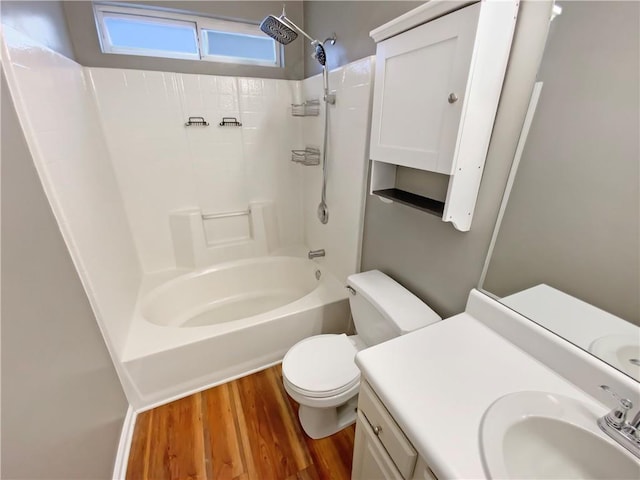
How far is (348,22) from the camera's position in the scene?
1569 mm

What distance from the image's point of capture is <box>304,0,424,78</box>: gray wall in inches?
50.9

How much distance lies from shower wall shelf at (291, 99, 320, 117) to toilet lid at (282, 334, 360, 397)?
155 cm

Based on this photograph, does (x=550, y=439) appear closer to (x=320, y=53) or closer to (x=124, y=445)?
(x=124, y=445)

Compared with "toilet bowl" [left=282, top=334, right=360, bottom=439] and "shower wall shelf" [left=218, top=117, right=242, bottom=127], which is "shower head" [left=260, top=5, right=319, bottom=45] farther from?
"toilet bowl" [left=282, top=334, right=360, bottom=439]

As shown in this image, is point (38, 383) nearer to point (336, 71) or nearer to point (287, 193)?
point (336, 71)

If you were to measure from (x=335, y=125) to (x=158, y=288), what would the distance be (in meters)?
1.71

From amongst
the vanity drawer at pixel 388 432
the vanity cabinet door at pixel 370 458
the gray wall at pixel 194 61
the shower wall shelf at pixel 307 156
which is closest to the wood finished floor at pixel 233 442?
the vanity cabinet door at pixel 370 458

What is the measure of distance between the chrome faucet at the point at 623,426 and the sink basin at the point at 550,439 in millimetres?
15

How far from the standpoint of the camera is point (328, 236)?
2051 millimetres

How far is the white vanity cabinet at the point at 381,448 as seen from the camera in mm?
675

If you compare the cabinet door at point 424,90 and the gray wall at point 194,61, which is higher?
the gray wall at point 194,61

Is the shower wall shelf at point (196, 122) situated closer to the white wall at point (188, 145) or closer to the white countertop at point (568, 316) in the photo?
the white wall at point (188, 145)

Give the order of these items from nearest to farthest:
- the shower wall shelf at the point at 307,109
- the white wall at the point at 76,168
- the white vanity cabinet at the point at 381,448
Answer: the white vanity cabinet at the point at 381,448
the white wall at the point at 76,168
the shower wall shelf at the point at 307,109


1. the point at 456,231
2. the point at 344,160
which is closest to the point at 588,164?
the point at 456,231
